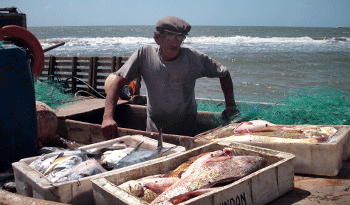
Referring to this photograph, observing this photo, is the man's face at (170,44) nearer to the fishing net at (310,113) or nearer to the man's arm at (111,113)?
the man's arm at (111,113)

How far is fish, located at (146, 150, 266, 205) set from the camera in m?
1.94

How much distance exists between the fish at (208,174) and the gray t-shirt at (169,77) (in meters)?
1.72

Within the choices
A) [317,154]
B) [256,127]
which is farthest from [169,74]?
[317,154]

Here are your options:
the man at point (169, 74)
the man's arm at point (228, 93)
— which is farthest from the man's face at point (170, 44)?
the man's arm at point (228, 93)

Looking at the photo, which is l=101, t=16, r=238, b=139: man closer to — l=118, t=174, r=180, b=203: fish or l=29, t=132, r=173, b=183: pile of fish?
l=29, t=132, r=173, b=183: pile of fish

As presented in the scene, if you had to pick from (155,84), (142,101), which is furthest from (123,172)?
(142,101)

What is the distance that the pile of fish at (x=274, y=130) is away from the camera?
286 cm

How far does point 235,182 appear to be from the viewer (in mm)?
2027

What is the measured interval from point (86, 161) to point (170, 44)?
6.42 ft

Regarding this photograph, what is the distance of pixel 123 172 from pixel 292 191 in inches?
51.0

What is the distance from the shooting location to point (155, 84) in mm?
4121

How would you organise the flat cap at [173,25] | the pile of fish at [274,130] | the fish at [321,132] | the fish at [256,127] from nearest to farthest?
the pile of fish at [274,130] < the fish at [321,132] < the fish at [256,127] < the flat cap at [173,25]

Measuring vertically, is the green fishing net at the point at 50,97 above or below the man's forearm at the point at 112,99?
below

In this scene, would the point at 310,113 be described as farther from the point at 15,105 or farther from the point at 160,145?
the point at 15,105
